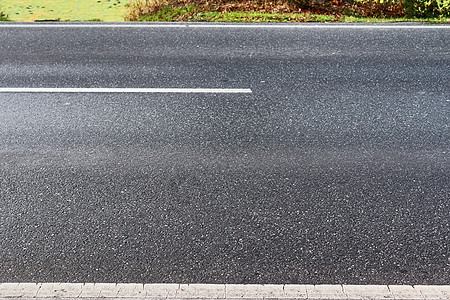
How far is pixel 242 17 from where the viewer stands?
10.2 meters

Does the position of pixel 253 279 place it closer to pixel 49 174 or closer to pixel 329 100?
pixel 49 174

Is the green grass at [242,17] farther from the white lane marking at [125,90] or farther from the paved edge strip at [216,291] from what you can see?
the paved edge strip at [216,291]

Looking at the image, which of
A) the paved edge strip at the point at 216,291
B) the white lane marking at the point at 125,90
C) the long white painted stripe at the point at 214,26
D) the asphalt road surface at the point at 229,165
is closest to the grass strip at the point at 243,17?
the long white painted stripe at the point at 214,26

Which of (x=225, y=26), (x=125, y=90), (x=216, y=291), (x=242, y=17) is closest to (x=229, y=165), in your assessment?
(x=216, y=291)

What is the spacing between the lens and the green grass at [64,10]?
1128 centimetres

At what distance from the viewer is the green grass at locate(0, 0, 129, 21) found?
11281 mm

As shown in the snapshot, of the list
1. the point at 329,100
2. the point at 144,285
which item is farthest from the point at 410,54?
the point at 144,285

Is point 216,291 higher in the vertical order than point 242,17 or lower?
lower

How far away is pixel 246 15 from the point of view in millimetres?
10273

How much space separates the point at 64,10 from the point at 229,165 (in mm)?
8547

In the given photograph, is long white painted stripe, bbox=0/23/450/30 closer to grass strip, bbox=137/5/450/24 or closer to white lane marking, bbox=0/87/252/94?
grass strip, bbox=137/5/450/24

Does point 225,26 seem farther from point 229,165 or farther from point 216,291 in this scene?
point 216,291

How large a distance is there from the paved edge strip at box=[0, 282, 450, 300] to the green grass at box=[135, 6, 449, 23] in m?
7.44

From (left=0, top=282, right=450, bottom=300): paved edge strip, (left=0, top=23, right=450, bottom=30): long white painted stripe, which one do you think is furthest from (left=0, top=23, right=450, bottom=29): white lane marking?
(left=0, top=282, right=450, bottom=300): paved edge strip
